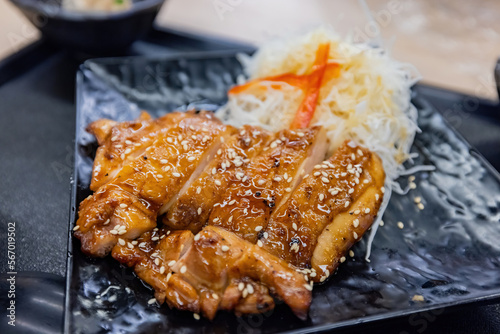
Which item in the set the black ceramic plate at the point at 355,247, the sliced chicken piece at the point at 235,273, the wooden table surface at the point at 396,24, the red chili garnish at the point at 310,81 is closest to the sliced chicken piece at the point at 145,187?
the black ceramic plate at the point at 355,247

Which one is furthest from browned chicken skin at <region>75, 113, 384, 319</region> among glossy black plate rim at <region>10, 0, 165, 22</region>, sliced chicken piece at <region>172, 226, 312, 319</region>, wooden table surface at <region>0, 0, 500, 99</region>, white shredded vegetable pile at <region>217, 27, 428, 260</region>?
wooden table surface at <region>0, 0, 500, 99</region>

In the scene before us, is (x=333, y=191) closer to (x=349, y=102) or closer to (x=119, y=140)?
(x=349, y=102)

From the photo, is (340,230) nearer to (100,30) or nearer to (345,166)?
(345,166)

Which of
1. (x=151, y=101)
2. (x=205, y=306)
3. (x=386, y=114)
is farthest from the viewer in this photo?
(x=151, y=101)

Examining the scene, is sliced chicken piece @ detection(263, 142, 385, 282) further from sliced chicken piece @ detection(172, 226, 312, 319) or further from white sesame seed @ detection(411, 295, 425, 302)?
white sesame seed @ detection(411, 295, 425, 302)

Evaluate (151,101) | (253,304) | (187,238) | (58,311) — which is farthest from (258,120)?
(58,311)

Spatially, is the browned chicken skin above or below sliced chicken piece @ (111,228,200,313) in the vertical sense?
above

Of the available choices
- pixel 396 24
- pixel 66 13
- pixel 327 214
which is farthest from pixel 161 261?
pixel 396 24
